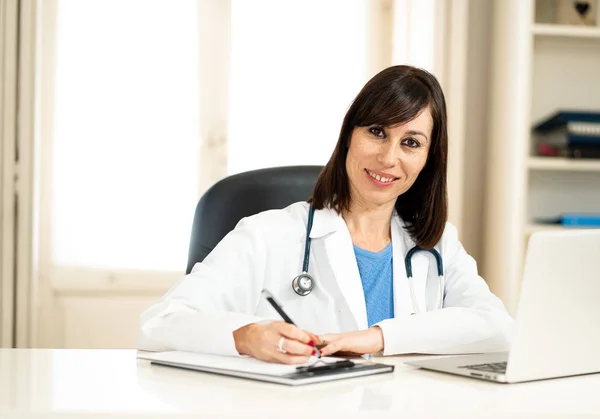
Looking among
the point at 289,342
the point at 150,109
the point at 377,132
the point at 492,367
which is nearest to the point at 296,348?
the point at 289,342

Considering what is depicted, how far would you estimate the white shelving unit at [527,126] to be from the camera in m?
3.01

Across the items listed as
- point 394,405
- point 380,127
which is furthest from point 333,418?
point 380,127

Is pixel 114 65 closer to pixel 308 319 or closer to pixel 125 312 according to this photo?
pixel 125 312

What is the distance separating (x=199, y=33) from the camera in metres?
3.25

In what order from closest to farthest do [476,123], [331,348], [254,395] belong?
1. [254,395]
2. [331,348]
3. [476,123]

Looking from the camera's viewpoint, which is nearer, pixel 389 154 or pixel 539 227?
pixel 389 154

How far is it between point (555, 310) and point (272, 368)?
1.27 ft

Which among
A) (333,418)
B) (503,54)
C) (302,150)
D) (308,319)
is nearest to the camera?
(333,418)

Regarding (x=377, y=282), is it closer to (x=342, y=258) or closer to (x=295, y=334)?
(x=342, y=258)

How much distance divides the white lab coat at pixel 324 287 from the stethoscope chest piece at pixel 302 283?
5cm

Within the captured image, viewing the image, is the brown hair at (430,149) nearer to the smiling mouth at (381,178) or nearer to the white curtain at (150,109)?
the smiling mouth at (381,178)

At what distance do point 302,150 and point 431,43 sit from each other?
653 mm

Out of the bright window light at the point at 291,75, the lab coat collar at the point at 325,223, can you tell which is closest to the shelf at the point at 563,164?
the bright window light at the point at 291,75

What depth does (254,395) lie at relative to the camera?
1.01 metres
